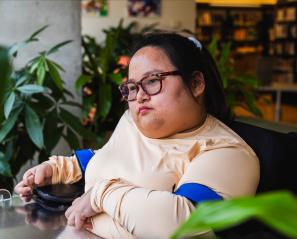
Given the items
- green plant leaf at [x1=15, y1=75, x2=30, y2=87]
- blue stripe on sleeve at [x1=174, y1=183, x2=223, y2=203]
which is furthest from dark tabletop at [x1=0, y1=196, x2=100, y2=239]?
green plant leaf at [x1=15, y1=75, x2=30, y2=87]

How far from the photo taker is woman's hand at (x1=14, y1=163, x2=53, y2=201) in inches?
54.7

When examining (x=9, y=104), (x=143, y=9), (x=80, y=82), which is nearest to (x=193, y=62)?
(x=9, y=104)

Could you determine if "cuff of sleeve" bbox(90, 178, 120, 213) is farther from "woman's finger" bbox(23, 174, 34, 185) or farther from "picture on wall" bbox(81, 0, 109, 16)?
"picture on wall" bbox(81, 0, 109, 16)

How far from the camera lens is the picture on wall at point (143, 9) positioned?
7641mm

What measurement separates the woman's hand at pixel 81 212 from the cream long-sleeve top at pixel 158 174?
3 centimetres

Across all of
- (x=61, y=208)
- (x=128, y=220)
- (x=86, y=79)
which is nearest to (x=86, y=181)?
(x=61, y=208)

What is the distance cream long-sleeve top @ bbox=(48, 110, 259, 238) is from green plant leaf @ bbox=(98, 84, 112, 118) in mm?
1936

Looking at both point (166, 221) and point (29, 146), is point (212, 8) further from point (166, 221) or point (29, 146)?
point (166, 221)

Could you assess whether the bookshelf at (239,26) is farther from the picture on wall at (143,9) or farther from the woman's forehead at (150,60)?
the woman's forehead at (150,60)

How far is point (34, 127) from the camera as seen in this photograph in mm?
2381

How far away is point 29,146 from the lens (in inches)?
101

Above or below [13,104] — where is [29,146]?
below

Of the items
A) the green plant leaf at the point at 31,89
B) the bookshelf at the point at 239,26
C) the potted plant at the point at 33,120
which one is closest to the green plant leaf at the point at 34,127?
the potted plant at the point at 33,120

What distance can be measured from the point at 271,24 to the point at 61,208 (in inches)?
509
